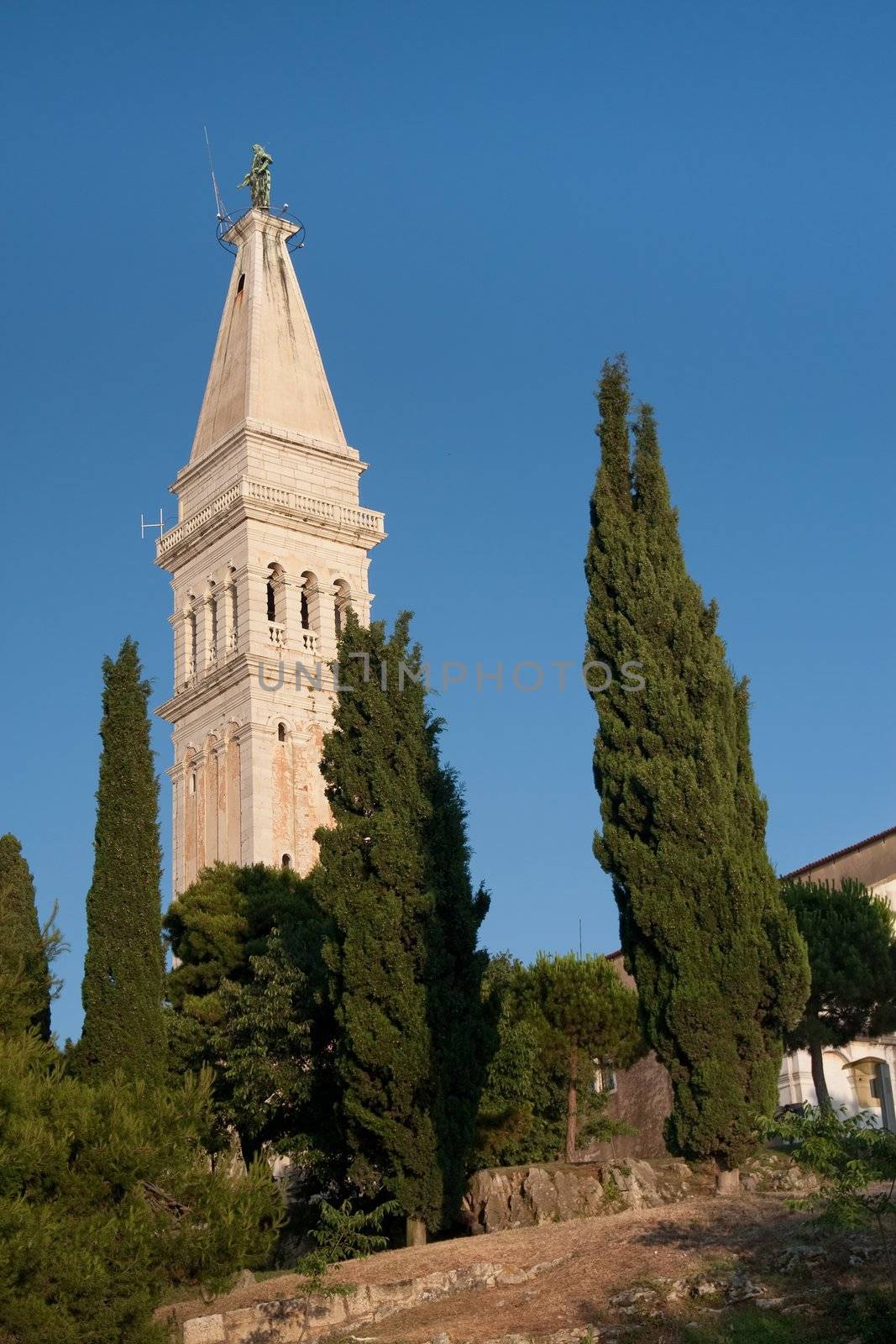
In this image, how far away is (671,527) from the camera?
26.8 metres

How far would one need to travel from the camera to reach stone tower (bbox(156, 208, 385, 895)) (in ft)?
170

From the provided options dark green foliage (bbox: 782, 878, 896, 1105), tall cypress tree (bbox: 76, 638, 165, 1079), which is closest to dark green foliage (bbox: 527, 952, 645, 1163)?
dark green foliage (bbox: 782, 878, 896, 1105)

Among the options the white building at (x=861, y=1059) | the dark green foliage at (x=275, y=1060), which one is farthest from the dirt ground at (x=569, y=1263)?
the white building at (x=861, y=1059)

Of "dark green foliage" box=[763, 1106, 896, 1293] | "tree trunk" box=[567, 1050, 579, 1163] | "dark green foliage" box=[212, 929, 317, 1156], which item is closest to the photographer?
"dark green foliage" box=[763, 1106, 896, 1293]

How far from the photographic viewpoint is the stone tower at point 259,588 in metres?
51.8

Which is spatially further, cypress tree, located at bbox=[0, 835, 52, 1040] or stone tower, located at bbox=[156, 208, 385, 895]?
stone tower, located at bbox=[156, 208, 385, 895]

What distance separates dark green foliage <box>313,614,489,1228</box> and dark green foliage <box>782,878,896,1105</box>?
536 inches

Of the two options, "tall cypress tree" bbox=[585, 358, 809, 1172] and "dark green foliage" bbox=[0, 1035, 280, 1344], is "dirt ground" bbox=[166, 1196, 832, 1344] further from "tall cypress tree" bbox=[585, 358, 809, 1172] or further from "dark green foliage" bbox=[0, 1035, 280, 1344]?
"tall cypress tree" bbox=[585, 358, 809, 1172]

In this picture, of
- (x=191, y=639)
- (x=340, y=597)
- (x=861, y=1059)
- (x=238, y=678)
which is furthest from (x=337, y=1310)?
(x=191, y=639)

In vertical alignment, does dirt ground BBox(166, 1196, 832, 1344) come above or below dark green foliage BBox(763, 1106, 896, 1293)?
below

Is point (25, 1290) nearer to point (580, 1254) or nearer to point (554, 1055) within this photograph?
point (580, 1254)

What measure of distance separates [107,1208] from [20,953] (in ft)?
27.8

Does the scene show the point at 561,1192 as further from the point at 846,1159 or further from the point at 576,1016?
the point at 576,1016

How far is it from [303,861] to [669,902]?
27964 millimetres
